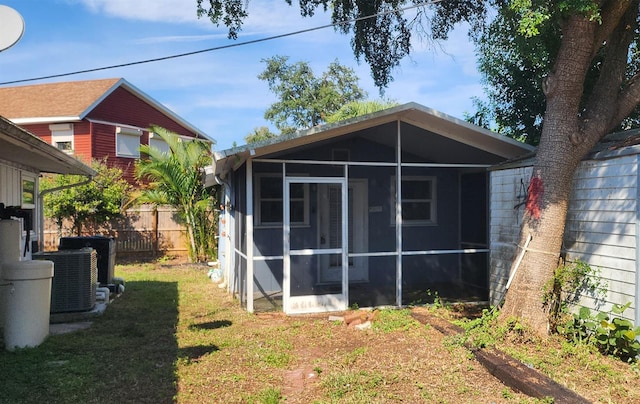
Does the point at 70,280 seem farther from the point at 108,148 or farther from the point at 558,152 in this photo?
the point at 108,148

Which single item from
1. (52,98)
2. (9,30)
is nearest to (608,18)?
(9,30)

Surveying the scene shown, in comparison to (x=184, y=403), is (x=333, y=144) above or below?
above

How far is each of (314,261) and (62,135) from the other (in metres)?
15.0

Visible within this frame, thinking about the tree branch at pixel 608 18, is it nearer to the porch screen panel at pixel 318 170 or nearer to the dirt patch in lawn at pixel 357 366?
the dirt patch in lawn at pixel 357 366

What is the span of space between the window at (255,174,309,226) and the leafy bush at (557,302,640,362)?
4.27 meters

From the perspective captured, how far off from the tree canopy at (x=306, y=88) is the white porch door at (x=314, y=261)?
28.6 meters

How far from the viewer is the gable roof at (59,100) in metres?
17.8

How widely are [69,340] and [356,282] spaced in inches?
195

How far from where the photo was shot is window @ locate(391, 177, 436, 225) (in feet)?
31.0

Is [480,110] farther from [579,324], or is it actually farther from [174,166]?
[174,166]

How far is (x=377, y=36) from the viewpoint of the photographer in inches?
343

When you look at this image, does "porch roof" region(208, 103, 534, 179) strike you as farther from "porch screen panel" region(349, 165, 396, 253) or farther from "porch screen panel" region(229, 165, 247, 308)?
"porch screen panel" region(349, 165, 396, 253)

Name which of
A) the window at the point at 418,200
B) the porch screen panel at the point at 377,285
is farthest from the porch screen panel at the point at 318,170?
the porch screen panel at the point at 377,285

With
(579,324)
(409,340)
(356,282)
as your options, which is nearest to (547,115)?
(579,324)
